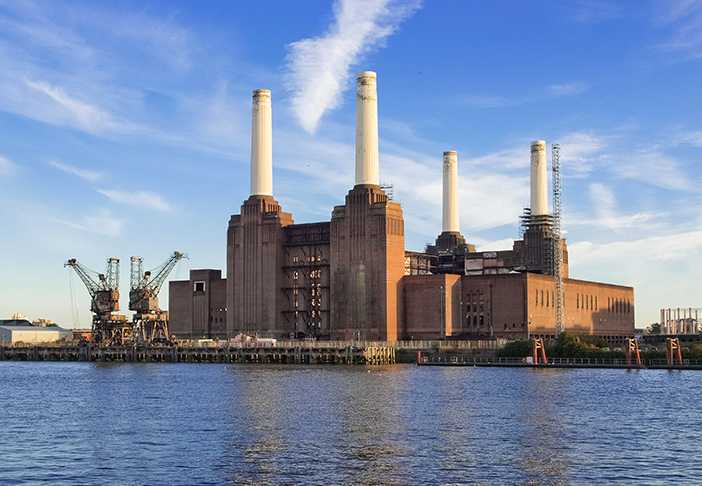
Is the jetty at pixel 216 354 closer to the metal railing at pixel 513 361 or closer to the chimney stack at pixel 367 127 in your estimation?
the metal railing at pixel 513 361

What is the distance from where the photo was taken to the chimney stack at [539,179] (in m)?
193

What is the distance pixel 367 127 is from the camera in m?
159

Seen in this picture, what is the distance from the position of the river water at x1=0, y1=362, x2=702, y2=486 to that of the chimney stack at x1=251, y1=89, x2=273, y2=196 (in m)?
76.9

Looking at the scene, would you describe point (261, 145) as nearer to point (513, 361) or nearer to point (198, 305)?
point (198, 305)

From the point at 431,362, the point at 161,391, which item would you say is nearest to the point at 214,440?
the point at 161,391

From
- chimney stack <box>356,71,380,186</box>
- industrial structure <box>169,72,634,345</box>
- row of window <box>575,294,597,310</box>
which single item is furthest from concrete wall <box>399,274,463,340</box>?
row of window <box>575,294,597,310</box>

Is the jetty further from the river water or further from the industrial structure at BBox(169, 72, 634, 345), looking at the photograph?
the river water

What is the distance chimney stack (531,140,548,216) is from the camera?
19288 centimetres

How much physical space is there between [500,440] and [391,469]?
11835mm

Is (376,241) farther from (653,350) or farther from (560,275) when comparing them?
(653,350)

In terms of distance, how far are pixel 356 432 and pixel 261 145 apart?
120 metres

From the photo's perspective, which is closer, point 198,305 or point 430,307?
point 430,307

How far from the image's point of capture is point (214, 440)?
2142 inches

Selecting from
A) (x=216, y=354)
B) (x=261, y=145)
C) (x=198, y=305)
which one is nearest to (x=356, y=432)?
(x=216, y=354)
